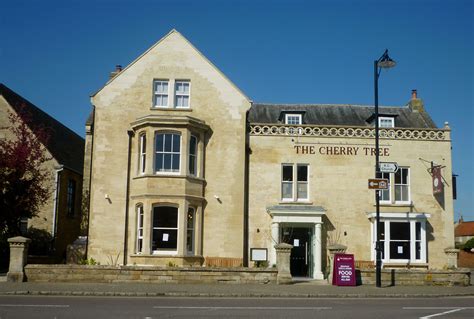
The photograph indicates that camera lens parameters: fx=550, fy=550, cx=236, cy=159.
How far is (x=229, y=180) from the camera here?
27.0 m

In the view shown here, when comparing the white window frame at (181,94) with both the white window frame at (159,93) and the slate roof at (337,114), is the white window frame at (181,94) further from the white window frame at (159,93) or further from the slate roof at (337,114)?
the slate roof at (337,114)

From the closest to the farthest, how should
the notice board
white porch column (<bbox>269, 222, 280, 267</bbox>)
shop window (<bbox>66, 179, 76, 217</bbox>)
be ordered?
the notice board → white porch column (<bbox>269, 222, 280, 267</bbox>) → shop window (<bbox>66, 179, 76, 217</bbox>)

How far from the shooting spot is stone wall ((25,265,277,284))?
21.1 metres

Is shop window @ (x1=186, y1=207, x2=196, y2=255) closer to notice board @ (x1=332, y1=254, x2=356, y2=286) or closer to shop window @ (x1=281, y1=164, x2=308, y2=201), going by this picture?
shop window @ (x1=281, y1=164, x2=308, y2=201)

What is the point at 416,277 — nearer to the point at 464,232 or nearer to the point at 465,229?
the point at 464,232

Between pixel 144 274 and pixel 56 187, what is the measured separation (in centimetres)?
1274

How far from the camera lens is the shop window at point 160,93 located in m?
27.4

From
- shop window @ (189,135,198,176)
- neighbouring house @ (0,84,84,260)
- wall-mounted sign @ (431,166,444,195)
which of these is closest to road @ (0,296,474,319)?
shop window @ (189,135,198,176)

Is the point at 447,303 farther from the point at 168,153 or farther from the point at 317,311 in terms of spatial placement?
the point at 168,153

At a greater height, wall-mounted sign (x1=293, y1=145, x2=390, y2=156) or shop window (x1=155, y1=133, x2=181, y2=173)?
wall-mounted sign (x1=293, y1=145, x2=390, y2=156)

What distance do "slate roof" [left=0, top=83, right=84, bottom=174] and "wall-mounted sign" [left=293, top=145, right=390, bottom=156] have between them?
14.7m

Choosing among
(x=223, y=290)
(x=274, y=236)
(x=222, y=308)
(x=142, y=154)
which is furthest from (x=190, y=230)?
(x=222, y=308)

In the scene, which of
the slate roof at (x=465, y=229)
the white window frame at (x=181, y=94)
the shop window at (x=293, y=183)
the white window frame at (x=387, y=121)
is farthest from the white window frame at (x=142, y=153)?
the slate roof at (x=465, y=229)

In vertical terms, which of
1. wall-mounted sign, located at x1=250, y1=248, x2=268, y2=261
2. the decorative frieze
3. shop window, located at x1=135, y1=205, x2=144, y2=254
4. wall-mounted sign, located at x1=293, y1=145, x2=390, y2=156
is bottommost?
wall-mounted sign, located at x1=250, y1=248, x2=268, y2=261
